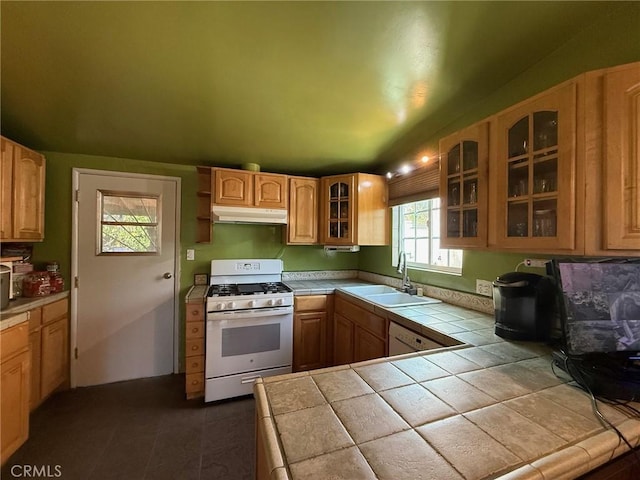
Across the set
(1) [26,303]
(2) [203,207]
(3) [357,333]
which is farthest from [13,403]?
(3) [357,333]

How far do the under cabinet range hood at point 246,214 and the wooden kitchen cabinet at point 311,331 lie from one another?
0.83 meters

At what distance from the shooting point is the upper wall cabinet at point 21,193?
1.85m

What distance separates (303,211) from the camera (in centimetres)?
290

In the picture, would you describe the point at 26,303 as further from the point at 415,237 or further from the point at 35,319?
the point at 415,237

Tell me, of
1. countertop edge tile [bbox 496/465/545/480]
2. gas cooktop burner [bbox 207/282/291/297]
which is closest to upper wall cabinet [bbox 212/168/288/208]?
gas cooktop burner [bbox 207/282/291/297]

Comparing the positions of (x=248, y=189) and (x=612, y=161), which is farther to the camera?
(x=248, y=189)

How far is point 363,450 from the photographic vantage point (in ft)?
2.07

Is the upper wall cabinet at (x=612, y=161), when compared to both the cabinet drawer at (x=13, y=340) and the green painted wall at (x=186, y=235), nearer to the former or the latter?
the green painted wall at (x=186, y=235)

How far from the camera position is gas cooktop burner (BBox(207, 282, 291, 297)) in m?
2.41

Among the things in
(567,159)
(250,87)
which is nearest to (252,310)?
(250,87)

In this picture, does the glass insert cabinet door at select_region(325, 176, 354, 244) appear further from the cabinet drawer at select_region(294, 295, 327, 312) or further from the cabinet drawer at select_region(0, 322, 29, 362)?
the cabinet drawer at select_region(0, 322, 29, 362)

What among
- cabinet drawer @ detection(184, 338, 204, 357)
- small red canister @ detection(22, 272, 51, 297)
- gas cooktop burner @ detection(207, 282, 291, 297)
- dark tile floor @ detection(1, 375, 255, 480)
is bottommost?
dark tile floor @ detection(1, 375, 255, 480)

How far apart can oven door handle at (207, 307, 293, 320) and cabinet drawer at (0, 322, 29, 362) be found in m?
1.08

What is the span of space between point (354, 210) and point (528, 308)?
171cm
